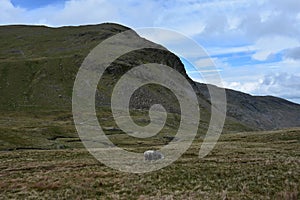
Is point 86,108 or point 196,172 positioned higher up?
point 86,108

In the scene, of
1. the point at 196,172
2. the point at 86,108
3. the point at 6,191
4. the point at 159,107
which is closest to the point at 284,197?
the point at 196,172

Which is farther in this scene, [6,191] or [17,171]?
[17,171]

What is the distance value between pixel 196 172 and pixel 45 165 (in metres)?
17.2

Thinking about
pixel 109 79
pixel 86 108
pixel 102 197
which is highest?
pixel 109 79

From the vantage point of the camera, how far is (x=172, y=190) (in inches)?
970

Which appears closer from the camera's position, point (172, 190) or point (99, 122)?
point (172, 190)

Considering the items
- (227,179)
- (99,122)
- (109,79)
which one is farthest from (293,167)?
(109,79)

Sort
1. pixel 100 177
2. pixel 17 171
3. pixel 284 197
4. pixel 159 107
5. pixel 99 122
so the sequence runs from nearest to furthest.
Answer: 1. pixel 284 197
2. pixel 100 177
3. pixel 17 171
4. pixel 99 122
5. pixel 159 107

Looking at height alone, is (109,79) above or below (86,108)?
above

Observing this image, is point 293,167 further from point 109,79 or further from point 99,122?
point 109,79

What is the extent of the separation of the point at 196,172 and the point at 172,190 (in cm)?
671

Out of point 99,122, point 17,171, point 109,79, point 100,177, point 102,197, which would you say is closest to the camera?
point 102,197

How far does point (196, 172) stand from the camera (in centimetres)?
3089

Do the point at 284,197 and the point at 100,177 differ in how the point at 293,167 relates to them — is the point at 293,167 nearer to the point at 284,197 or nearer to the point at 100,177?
the point at 284,197
